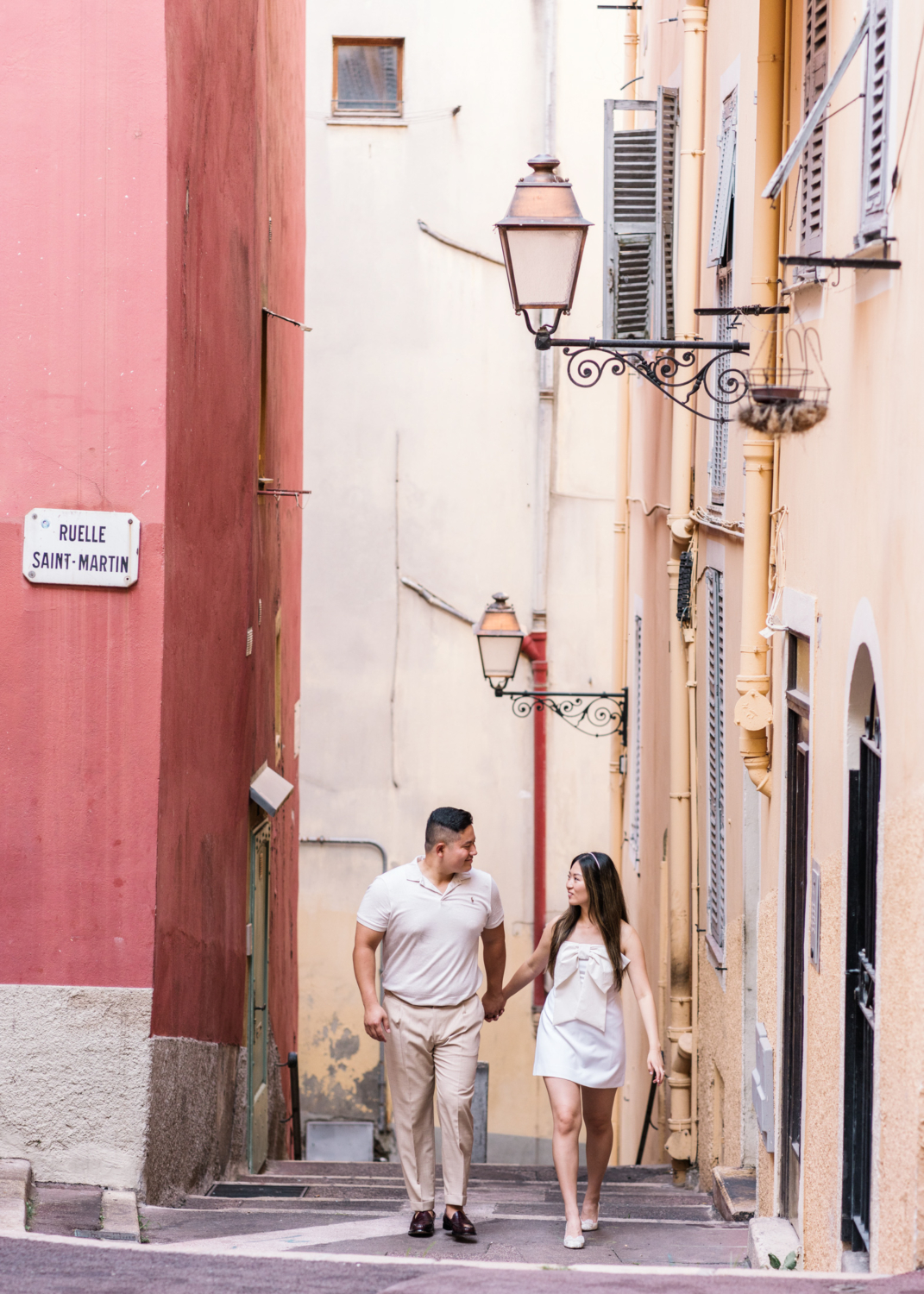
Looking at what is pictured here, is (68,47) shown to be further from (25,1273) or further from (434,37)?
(434,37)

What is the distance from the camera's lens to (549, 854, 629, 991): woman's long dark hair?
6.24 m

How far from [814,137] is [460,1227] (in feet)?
13.7

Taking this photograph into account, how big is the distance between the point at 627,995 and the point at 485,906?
7.20m

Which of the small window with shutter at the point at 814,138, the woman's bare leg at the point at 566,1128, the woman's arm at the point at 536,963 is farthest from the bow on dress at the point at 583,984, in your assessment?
the small window with shutter at the point at 814,138

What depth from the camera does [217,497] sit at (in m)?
7.88

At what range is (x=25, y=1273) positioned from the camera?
444 centimetres

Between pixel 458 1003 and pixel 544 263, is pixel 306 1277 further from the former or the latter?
pixel 544 263

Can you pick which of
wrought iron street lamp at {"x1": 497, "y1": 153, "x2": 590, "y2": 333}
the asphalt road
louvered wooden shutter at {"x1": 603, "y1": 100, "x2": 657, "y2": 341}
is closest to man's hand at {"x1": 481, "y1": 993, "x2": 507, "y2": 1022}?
the asphalt road

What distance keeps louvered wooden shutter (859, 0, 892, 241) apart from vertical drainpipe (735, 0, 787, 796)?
5.90 ft

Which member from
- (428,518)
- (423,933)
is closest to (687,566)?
(423,933)

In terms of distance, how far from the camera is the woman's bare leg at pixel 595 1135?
6.26 metres

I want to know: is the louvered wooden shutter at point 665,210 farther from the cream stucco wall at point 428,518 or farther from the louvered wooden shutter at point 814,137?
the cream stucco wall at point 428,518

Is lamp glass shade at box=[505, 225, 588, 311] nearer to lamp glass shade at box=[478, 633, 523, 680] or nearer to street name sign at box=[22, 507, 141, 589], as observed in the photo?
street name sign at box=[22, 507, 141, 589]

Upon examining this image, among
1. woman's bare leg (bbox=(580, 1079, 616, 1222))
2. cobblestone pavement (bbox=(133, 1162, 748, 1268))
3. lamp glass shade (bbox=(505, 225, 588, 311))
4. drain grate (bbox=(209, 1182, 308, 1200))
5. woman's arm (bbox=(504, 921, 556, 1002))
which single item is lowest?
drain grate (bbox=(209, 1182, 308, 1200))
